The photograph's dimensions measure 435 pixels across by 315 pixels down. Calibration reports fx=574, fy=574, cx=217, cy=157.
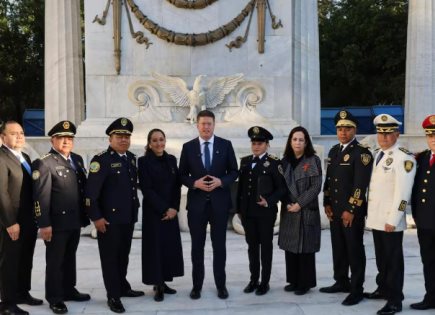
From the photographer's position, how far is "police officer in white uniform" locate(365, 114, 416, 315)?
5941mm

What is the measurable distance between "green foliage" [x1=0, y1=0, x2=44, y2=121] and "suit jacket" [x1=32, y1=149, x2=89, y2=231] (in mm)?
26904

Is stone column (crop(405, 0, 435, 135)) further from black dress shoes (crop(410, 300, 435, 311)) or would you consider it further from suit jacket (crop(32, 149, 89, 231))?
suit jacket (crop(32, 149, 89, 231))

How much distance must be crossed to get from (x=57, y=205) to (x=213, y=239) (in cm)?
178

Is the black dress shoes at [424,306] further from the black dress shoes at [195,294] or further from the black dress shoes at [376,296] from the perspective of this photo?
the black dress shoes at [195,294]

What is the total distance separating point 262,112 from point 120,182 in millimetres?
6922

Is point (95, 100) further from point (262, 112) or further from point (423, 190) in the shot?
point (423, 190)

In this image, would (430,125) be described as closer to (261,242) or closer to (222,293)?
(261,242)

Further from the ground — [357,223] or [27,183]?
[27,183]

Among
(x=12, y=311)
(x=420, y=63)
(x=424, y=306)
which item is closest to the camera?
(x=12, y=311)

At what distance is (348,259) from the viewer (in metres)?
6.70

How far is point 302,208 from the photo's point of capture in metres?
6.67

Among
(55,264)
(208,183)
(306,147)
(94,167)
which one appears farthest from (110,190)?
(306,147)

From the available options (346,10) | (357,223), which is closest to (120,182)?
(357,223)

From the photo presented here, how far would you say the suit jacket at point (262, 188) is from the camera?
262 inches
